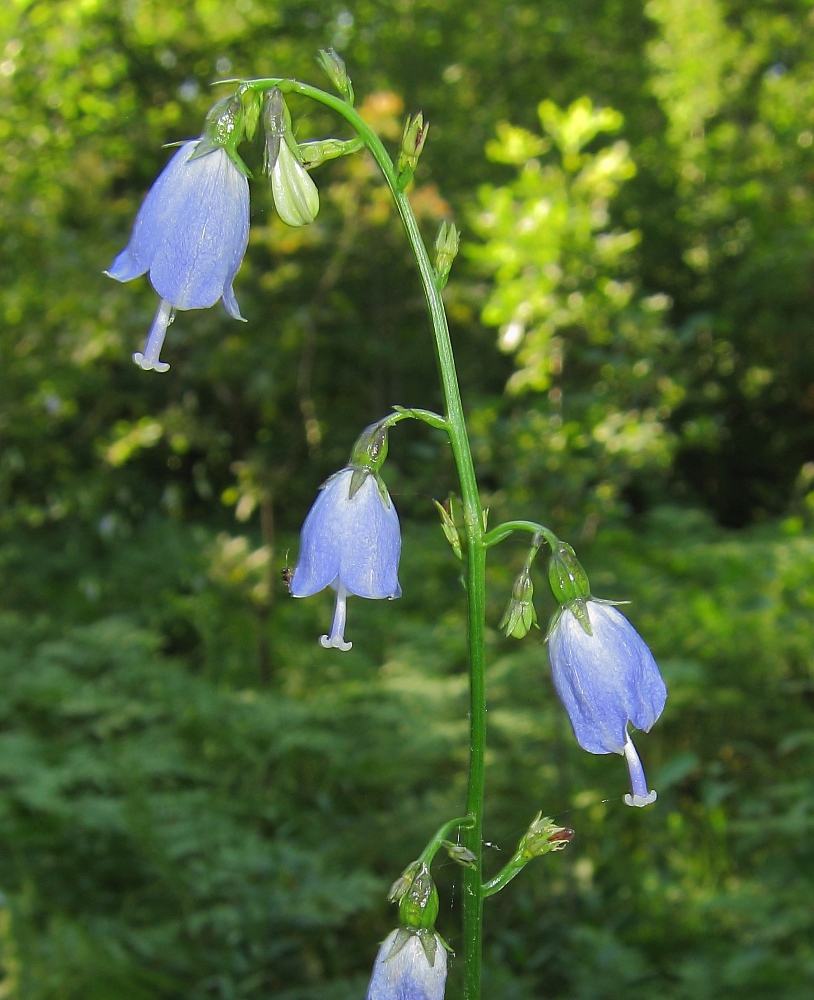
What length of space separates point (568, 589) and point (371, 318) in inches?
266

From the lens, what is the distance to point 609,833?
11.7 ft

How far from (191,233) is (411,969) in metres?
0.80

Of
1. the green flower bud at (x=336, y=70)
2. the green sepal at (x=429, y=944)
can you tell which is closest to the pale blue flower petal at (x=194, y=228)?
the green flower bud at (x=336, y=70)

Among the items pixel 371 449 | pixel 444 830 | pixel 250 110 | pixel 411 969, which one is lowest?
pixel 411 969

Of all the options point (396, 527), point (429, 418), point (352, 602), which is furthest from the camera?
point (352, 602)

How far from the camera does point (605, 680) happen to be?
3.42ft

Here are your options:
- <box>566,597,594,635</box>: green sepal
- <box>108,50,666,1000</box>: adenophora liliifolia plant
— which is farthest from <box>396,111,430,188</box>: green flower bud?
<box>566,597,594,635</box>: green sepal

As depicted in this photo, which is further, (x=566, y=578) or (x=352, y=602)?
(x=352, y=602)

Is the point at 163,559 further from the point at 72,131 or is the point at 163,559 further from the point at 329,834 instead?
the point at 329,834

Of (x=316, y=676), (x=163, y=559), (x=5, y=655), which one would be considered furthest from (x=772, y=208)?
(x=5, y=655)

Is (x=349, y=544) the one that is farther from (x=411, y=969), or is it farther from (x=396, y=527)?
(x=411, y=969)

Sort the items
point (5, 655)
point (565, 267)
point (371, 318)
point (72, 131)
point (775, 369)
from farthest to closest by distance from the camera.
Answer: point (775, 369) → point (371, 318) → point (72, 131) → point (5, 655) → point (565, 267)

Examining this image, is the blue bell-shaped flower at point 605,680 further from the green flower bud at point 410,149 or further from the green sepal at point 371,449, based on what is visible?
the green flower bud at point 410,149

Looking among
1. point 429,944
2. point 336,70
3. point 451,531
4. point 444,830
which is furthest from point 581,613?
point 336,70
